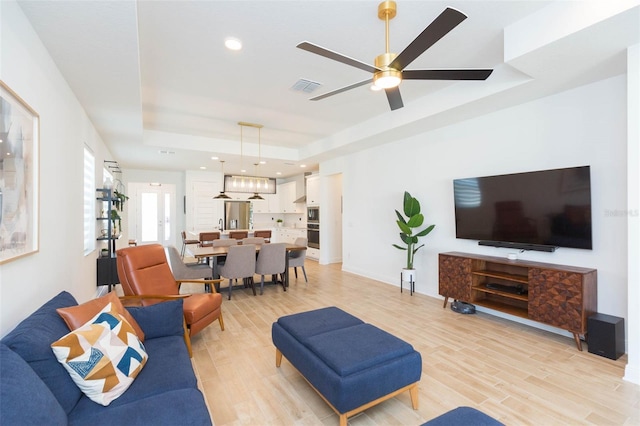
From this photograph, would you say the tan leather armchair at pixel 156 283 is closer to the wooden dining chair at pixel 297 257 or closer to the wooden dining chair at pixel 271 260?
the wooden dining chair at pixel 271 260

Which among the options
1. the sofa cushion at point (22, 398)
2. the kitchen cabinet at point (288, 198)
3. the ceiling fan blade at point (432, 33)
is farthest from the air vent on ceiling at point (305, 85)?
the kitchen cabinet at point (288, 198)

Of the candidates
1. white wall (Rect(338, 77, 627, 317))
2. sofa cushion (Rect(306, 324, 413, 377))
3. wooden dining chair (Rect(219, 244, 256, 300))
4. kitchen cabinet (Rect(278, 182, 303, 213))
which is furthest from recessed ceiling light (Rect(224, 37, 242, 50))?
kitchen cabinet (Rect(278, 182, 303, 213))

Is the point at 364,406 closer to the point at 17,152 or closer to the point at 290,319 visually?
the point at 290,319

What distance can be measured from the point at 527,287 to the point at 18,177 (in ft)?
15.6

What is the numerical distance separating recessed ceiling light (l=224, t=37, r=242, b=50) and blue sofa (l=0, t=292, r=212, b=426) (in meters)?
2.44

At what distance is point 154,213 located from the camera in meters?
9.03

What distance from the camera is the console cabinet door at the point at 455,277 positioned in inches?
152

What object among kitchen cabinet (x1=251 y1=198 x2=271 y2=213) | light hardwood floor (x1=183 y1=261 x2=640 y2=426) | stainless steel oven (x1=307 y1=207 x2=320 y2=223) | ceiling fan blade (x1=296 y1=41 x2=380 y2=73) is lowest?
light hardwood floor (x1=183 y1=261 x2=640 y2=426)

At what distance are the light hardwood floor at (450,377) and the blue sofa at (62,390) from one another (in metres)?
0.58

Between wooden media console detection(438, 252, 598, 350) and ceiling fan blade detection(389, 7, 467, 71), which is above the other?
ceiling fan blade detection(389, 7, 467, 71)

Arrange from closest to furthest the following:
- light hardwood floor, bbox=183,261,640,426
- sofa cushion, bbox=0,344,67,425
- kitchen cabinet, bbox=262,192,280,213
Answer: sofa cushion, bbox=0,344,67,425, light hardwood floor, bbox=183,261,640,426, kitchen cabinet, bbox=262,192,280,213

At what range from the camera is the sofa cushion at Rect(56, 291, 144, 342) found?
5.59 ft

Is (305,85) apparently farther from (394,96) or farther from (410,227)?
(410,227)

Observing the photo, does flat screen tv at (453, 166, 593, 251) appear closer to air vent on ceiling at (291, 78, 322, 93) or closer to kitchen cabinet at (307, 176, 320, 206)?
air vent on ceiling at (291, 78, 322, 93)
